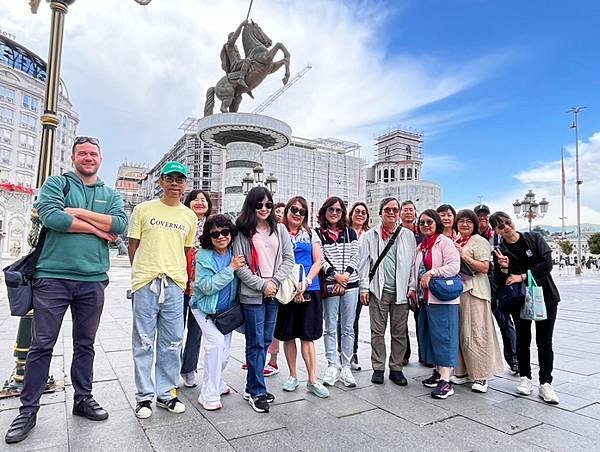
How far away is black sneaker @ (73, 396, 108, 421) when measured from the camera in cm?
294

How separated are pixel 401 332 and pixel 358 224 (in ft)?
4.16

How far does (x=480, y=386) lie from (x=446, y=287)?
99 cm

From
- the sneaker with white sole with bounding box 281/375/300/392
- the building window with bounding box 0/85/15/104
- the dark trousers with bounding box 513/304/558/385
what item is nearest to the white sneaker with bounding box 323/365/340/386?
the sneaker with white sole with bounding box 281/375/300/392

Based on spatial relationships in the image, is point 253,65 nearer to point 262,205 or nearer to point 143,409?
point 262,205

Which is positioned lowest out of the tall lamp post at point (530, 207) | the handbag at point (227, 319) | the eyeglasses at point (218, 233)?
the handbag at point (227, 319)

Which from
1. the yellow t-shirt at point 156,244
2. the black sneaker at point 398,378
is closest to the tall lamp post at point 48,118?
the yellow t-shirt at point 156,244

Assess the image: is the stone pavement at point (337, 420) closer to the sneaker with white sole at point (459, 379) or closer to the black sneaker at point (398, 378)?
the black sneaker at point (398, 378)

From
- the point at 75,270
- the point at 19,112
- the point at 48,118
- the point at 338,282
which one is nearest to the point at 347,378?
the point at 338,282

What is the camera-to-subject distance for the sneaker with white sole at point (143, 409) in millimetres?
3000

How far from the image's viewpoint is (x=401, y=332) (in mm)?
4051

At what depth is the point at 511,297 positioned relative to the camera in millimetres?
3857

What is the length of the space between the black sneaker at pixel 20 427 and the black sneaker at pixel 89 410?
0.29 meters

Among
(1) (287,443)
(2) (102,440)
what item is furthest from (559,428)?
(2) (102,440)

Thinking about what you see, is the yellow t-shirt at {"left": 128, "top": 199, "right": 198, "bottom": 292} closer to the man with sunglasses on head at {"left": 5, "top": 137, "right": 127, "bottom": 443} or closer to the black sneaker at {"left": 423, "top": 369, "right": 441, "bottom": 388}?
the man with sunglasses on head at {"left": 5, "top": 137, "right": 127, "bottom": 443}
